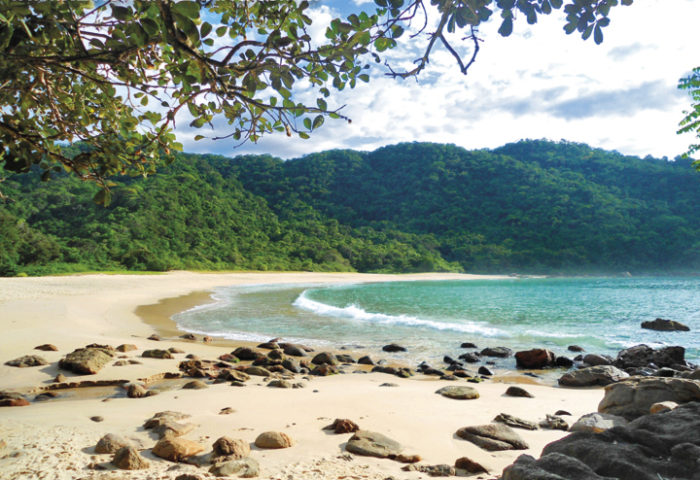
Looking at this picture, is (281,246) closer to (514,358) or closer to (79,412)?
(514,358)

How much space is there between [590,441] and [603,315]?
19857 millimetres

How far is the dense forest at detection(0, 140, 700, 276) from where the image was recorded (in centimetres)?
4894

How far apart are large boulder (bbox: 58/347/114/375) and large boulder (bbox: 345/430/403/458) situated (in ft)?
16.0

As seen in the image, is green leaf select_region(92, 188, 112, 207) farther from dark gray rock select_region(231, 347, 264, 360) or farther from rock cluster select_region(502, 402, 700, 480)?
dark gray rock select_region(231, 347, 264, 360)

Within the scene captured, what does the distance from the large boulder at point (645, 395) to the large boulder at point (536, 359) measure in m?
4.68

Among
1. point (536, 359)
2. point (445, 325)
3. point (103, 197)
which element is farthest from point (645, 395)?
point (445, 325)

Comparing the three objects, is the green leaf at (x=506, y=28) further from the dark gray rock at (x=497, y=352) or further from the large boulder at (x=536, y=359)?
the dark gray rock at (x=497, y=352)

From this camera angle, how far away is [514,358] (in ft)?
32.3

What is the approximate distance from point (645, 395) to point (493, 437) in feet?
6.40

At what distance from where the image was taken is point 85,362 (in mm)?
6172

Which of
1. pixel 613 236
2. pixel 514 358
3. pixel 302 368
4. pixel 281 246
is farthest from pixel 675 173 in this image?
pixel 302 368

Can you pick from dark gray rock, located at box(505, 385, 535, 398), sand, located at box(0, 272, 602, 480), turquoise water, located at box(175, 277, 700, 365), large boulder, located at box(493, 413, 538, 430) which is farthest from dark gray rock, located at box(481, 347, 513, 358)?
large boulder, located at box(493, 413, 538, 430)

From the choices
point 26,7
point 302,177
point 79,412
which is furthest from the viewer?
point 302,177

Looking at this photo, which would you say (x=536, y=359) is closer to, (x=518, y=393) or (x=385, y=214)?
(x=518, y=393)
